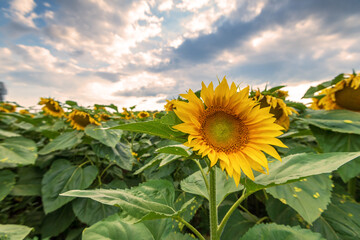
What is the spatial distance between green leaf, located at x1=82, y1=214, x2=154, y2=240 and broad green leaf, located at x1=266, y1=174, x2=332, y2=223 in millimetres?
634

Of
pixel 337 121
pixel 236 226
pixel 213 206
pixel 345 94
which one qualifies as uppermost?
pixel 345 94

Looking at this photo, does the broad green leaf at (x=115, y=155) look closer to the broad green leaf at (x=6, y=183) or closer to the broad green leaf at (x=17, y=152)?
the broad green leaf at (x=17, y=152)

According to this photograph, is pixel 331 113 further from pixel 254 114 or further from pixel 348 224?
pixel 254 114

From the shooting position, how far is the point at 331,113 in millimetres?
1576

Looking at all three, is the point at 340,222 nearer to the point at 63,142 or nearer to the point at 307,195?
the point at 307,195

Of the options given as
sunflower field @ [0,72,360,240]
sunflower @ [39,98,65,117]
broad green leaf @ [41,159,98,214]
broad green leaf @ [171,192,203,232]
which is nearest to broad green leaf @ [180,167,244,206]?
sunflower field @ [0,72,360,240]

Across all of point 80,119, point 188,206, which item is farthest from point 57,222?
point 188,206

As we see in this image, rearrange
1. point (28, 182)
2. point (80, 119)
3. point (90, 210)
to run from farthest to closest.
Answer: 1. point (80, 119)
2. point (28, 182)
3. point (90, 210)

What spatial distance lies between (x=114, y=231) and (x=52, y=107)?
3162 millimetres

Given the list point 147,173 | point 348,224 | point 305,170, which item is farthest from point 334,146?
point 147,173

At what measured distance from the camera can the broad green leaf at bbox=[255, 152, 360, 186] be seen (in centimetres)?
65

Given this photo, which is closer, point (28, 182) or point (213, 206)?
point (213, 206)

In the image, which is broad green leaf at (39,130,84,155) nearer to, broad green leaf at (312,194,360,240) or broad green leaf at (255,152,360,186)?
broad green leaf at (255,152,360,186)

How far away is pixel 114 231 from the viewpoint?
84 centimetres
